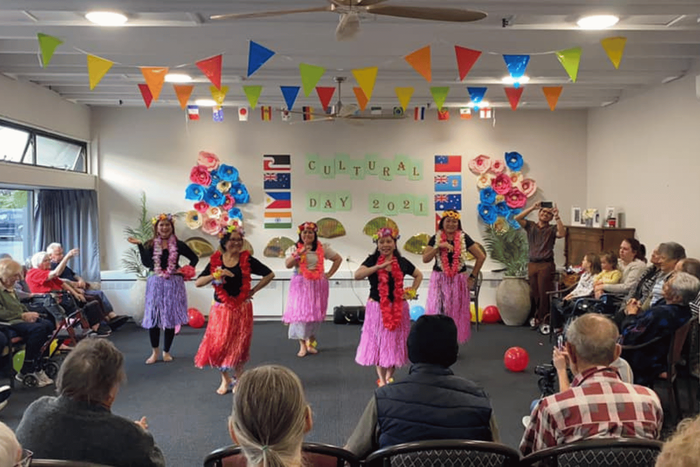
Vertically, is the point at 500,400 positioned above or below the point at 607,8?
below

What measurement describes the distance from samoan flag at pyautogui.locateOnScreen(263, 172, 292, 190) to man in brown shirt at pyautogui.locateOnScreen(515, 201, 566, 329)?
3378 millimetres

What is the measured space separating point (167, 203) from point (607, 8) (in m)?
6.34

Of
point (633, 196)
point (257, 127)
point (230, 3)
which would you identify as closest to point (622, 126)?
point (633, 196)

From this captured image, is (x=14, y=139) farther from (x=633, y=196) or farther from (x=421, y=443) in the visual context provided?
(x=633, y=196)

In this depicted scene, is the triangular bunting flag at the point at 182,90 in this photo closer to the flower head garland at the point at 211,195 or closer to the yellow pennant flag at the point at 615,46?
the flower head garland at the point at 211,195

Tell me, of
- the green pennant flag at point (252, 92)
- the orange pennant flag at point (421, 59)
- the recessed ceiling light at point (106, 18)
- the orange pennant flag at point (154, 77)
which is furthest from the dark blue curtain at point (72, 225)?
the orange pennant flag at point (421, 59)

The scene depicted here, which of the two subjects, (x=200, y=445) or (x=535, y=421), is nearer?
(x=535, y=421)

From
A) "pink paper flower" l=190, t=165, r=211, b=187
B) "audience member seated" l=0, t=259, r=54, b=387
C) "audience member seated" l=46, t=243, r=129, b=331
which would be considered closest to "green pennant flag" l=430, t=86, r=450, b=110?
"pink paper flower" l=190, t=165, r=211, b=187

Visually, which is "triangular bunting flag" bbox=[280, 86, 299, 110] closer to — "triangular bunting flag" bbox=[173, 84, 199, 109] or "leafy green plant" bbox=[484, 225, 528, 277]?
"triangular bunting flag" bbox=[173, 84, 199, 109]

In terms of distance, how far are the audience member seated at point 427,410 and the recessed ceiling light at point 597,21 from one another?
10.4ft

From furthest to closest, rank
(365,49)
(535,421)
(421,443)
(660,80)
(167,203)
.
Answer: (167,203), (660,80), (365,49), (535,421), (421,443)

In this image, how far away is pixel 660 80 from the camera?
6098 mm

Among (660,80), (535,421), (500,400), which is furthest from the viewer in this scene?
(660,80)

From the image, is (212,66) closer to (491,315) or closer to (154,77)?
(154,77)
